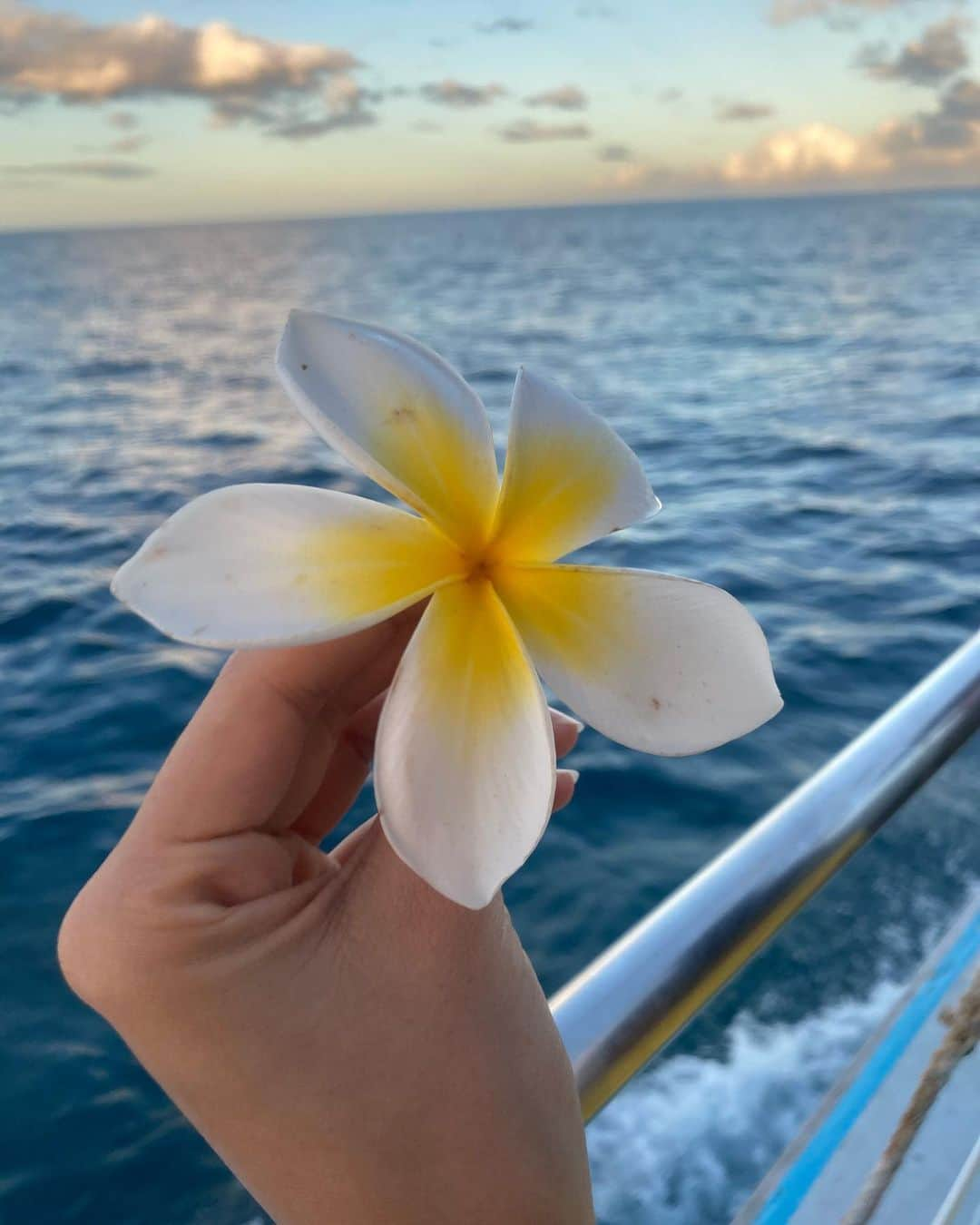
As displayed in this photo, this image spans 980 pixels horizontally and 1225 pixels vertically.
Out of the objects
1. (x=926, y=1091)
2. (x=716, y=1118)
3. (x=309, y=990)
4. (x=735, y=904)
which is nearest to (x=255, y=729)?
(x=309, y=990)

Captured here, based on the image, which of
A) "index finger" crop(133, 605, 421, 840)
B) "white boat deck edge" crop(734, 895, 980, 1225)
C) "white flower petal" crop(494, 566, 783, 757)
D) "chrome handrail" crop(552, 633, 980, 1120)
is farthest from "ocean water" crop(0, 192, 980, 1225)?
"white flower petal" crop(494, 566, 783, 757)

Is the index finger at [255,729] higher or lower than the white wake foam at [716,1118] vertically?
higher

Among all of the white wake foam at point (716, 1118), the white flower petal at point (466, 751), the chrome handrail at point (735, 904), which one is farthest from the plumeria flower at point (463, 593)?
the white wake foam at point (716, 1118)

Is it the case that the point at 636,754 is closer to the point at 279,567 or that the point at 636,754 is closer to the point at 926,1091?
the point at 926,1091

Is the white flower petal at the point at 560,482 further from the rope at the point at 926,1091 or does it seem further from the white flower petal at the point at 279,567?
the rope at the point at 926,1091

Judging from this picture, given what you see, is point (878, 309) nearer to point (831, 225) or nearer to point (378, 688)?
point (378, 688)

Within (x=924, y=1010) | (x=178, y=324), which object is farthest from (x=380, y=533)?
(x=178, y=324)
